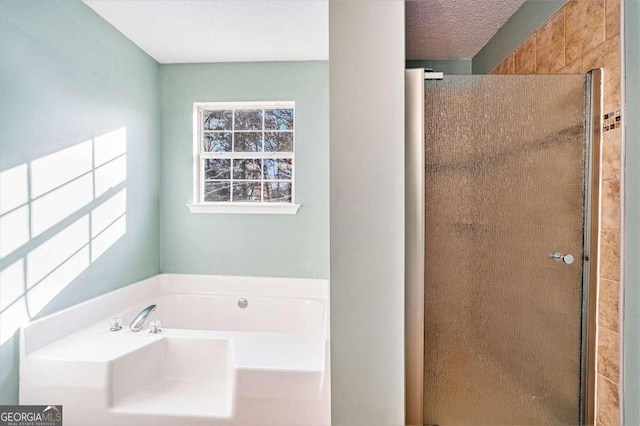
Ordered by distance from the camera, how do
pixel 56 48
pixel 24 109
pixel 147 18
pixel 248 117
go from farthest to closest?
pixel 248 117, pixel 147 18, pixel 56 48, pixel 24 109

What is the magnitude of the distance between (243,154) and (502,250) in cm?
207

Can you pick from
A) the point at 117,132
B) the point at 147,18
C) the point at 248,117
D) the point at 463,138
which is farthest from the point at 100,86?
the point at 463,138

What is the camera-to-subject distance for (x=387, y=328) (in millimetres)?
1444

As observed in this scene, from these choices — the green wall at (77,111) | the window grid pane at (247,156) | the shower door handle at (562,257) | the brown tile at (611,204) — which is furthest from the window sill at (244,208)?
the brown tile at (611,204)

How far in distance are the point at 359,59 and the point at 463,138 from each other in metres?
0.57

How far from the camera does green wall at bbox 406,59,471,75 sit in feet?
9.16

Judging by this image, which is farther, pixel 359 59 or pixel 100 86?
pixel 100 86

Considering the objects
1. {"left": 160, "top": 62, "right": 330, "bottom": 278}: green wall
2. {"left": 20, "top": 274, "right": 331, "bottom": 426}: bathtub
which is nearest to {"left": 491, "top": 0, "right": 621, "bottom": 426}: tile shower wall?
{"left": 20, "top": 274, "right": 331, "bottom": 426}: bathtub

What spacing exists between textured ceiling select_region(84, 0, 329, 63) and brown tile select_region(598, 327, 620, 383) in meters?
2.12

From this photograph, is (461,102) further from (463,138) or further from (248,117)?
(248,117)

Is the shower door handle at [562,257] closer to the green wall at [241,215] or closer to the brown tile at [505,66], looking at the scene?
the brown tile at [505,66]

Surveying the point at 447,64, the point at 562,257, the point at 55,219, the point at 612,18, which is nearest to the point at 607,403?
the point at 562,257

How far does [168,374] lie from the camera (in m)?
1.94

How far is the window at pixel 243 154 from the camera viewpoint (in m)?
2.92
